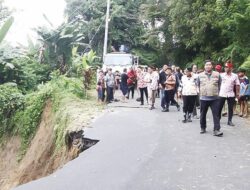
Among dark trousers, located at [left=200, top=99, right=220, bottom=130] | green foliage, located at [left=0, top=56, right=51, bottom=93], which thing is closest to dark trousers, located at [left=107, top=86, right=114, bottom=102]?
green foliage, located at [left=0, top=56, right=51, bottom=93]

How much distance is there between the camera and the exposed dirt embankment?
41.8 feet

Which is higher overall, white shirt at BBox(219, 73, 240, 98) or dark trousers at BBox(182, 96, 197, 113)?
white shirt at BBox(219, 73, 240, 98)

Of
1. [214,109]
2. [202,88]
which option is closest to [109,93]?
[202,88]

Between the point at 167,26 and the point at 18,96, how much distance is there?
18410 mm

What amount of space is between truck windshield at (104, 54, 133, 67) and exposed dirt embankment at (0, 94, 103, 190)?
40.6 feet

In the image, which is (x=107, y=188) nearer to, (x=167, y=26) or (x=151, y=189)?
(x=151, y=189)

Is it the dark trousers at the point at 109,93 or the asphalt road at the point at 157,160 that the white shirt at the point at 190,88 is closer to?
the asphalt road at the point at 157,160

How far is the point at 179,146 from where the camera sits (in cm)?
1020

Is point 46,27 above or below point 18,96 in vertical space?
above

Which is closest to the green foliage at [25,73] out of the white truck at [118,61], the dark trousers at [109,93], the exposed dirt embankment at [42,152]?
the dark trousers at [109,93]

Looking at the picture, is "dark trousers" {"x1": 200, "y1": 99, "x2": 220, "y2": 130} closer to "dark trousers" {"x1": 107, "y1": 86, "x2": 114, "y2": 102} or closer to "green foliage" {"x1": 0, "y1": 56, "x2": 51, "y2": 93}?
"dark trousers" {"x1": 107, "y1": 86, "x2": 114, "y2": 102}

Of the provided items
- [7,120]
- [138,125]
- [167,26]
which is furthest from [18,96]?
[167,26]

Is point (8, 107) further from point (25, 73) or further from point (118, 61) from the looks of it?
point (118, 61)

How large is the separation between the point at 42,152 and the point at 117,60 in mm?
16203
